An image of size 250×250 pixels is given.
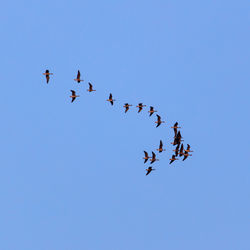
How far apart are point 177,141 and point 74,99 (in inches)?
952

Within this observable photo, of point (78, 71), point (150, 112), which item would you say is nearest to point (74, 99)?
point (78, 71)

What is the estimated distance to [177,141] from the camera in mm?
151750

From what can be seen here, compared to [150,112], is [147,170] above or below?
below

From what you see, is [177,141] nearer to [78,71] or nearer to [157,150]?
[157,150]

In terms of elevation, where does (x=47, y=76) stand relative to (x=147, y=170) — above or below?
above

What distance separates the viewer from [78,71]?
147 m

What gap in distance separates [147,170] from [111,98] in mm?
17684

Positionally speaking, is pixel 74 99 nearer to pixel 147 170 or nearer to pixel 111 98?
pixel 111 98

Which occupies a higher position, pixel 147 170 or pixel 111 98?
pixel 111 98

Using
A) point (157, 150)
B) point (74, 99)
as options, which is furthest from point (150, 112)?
point (74, 99)

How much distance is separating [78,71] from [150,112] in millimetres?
19914

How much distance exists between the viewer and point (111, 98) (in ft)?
502

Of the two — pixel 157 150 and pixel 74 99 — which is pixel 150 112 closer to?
pixel 157 150

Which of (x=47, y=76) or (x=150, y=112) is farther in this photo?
(x=150, y=112)
